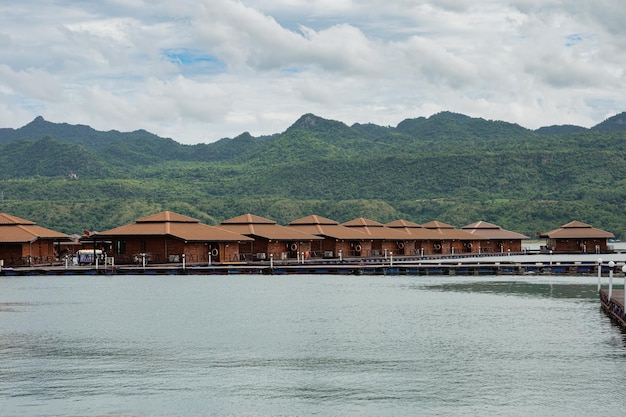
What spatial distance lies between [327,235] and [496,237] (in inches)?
1543

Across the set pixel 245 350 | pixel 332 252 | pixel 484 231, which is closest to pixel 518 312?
pixel 245 350

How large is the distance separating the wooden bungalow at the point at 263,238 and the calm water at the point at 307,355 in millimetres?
33418

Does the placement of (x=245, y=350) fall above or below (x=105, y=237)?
below

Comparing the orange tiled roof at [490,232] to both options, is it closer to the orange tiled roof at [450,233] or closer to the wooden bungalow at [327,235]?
the orange tiled roof at [450,233]

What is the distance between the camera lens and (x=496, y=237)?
132 meters

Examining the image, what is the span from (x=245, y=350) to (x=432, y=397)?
987cm

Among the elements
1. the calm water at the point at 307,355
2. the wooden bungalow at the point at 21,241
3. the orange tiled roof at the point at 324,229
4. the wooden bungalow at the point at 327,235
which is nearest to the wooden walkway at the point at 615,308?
the calm water at the point at 307,355

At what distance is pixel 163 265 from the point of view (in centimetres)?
7875

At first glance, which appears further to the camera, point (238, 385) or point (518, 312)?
point (518, 312)

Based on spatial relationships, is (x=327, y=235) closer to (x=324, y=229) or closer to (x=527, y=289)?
(x=324, y=229)

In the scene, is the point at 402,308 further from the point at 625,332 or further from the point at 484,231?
the point at 484,231

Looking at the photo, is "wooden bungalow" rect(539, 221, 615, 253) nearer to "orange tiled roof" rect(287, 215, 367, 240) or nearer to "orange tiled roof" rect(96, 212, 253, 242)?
"orange tiled roof" rect(287, 215, 367, 240)

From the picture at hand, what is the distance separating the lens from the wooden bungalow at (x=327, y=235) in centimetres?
10075

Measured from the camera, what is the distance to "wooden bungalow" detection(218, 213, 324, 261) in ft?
298
